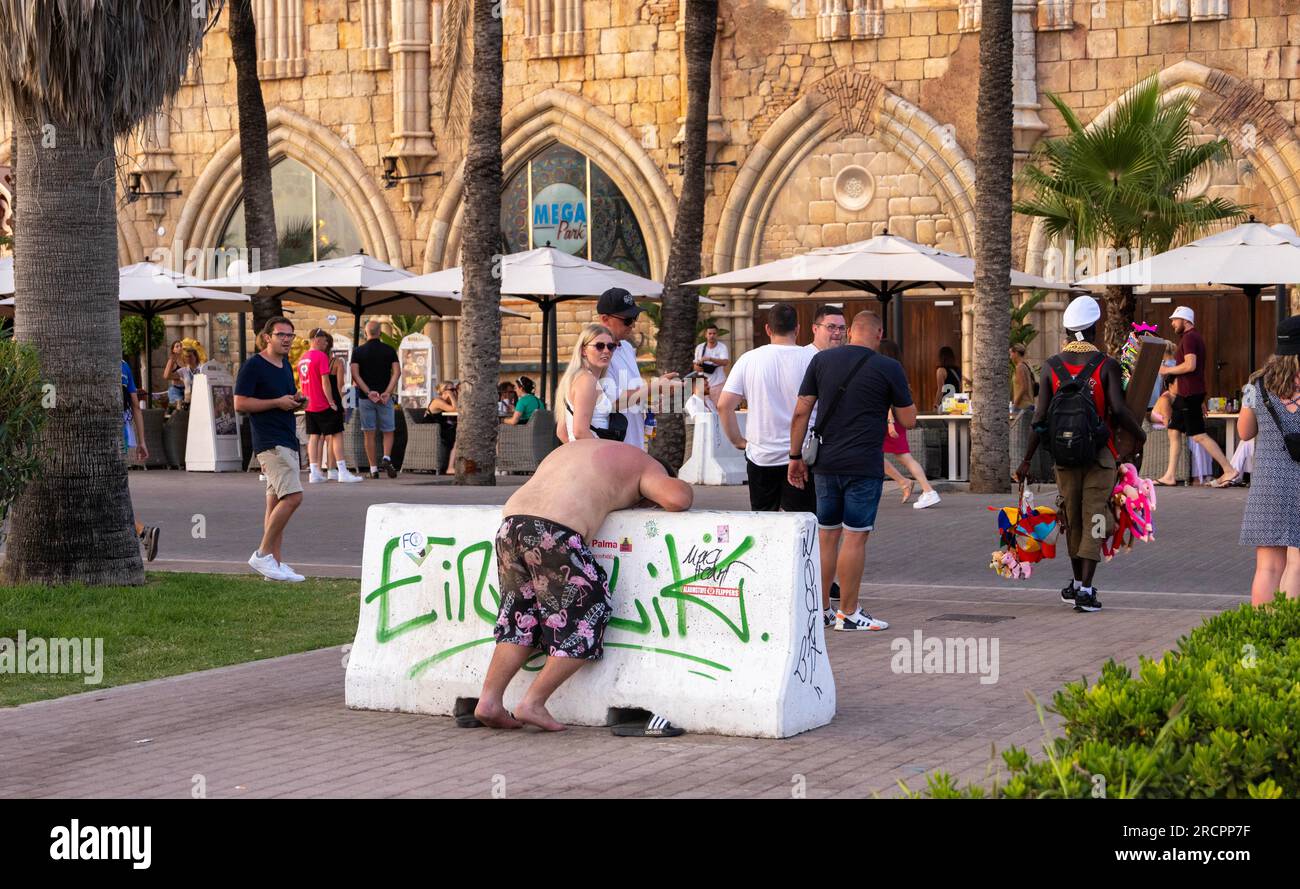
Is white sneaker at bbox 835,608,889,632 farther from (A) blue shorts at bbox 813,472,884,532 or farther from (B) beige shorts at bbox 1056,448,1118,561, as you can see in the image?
(B) beige shorts at bbox 1056,448,1118,561

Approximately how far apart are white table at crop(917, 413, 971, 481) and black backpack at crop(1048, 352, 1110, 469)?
9852mm

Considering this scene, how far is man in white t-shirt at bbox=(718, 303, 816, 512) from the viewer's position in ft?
35.0

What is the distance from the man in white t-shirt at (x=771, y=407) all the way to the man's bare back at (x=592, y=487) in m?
3.04

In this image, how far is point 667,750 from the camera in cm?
704

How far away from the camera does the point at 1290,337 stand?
9.11 metres

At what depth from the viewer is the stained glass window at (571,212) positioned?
99.0ft

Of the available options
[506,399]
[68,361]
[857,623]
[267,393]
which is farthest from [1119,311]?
[68,361]

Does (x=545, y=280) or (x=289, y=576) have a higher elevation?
(x=545, y=280)

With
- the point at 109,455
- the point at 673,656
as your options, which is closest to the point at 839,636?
the point at 673,656

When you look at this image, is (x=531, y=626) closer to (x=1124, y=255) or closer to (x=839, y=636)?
(x=839, y=636)

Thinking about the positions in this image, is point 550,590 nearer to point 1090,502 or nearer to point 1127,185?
point 1090,502

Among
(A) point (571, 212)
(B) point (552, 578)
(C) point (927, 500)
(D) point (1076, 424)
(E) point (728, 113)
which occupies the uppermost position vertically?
(E) point (728, 113)

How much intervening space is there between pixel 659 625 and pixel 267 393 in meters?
5.87

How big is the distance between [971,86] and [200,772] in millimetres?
22605
